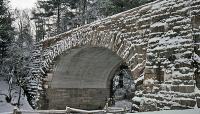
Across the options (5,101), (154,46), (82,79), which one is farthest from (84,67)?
(154,46)

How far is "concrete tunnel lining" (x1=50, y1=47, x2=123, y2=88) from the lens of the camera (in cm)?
1300

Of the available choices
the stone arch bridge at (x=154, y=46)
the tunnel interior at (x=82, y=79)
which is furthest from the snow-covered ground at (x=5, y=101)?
the stone arch bridge at (x=154, y=46)

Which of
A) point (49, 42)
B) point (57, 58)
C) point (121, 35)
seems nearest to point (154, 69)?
point (121, 35)

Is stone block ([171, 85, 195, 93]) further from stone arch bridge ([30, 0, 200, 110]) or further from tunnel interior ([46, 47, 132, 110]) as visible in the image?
tunnel interior ([46, 47, 132, 110])

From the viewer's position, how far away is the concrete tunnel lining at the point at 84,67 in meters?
13.0

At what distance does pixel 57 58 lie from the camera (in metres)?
13.4

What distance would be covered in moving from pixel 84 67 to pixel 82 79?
934 mm

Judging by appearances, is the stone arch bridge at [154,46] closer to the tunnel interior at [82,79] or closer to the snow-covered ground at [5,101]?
the tunnel interior at [82,79]

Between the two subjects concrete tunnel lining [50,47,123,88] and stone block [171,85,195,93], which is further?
concrete tunnel lining [50,47,123,88]

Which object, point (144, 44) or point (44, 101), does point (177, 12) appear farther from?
point (44, 101)

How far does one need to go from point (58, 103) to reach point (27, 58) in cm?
455

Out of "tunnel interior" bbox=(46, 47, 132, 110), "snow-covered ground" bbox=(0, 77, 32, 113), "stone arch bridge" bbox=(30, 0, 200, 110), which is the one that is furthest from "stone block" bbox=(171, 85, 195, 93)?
"snow-covered ground" bbox=(0, 77, 32, 113)

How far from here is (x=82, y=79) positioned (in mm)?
14773

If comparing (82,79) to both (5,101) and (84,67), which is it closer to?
(84,67)
